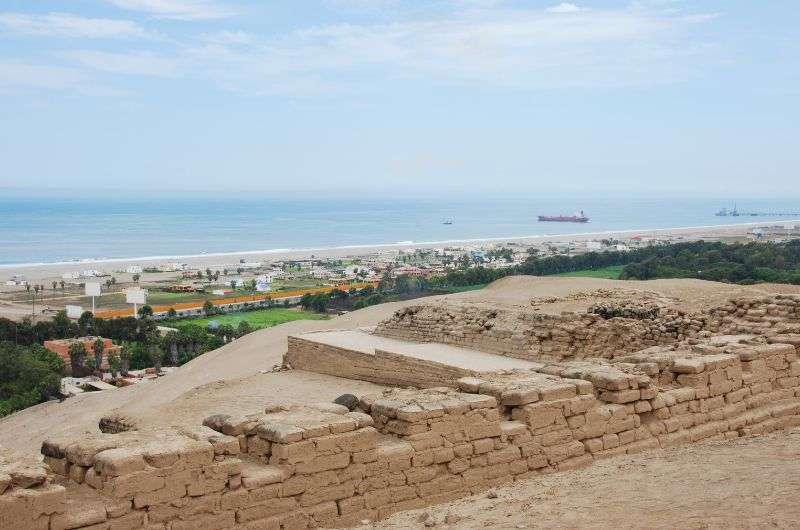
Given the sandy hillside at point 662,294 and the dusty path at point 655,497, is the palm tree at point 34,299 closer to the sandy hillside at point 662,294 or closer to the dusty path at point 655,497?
the sandy hillside at point 662,294

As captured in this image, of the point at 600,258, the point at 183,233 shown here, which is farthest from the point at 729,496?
the point at 183,233

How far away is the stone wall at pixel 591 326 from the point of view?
12.4 m

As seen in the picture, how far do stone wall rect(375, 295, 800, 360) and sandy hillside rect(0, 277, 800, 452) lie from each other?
141cm

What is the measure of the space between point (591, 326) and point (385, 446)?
8420mm

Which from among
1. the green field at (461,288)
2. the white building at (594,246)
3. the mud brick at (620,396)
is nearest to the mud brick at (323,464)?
the mud brick at (620,396)

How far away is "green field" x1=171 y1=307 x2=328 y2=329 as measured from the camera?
Result: 32.0 m

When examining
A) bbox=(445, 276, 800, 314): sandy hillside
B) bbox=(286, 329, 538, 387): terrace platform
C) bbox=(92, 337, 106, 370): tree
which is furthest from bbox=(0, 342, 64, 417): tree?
bbox=(445, 276, 800, 314): sandy hillside

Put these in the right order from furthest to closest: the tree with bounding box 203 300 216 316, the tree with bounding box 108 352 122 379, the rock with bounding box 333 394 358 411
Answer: the tree with bounding box 203 300 216 316 → the tree with bounding box 108 352 122 379 → the rock with bounding box 333 394 358 411

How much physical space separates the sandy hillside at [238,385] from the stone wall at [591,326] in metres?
1.41

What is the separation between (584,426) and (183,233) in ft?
269

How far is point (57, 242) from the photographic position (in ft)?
236

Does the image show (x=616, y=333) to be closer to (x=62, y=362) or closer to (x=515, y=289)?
(x=515, y=289)

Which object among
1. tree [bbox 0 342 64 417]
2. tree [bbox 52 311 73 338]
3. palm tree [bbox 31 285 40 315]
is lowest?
tree [bbox 0 342 64 417]

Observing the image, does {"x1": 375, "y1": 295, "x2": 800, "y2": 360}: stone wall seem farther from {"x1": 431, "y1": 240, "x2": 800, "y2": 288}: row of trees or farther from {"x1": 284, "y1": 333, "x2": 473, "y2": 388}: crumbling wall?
{"x1": 431, "y1": 240, "x2": 800, "y2": 288}: row of trees
